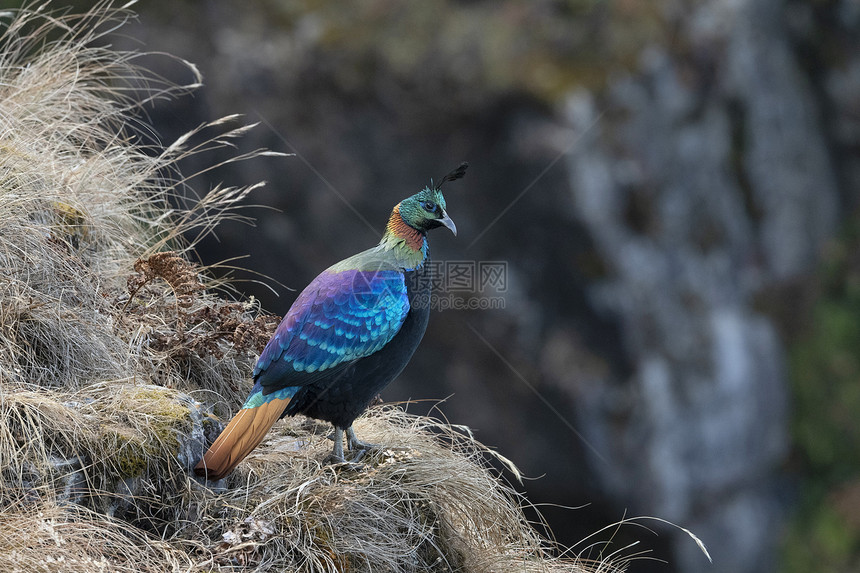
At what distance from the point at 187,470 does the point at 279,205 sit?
5.67 meters

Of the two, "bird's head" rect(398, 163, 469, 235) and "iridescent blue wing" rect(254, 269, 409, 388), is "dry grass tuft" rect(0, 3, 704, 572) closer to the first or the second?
"iridescent blue wing" rect(254, 269, 409, 388)

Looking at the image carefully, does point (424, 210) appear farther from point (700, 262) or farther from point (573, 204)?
point (700, 262)

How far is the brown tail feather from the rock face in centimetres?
533

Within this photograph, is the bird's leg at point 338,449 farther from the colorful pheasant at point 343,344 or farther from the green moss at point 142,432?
the green moss at point 142,432

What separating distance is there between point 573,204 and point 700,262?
1.64 metres

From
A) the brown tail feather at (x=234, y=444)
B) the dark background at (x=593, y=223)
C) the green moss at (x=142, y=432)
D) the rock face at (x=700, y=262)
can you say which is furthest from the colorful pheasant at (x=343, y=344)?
the rock face at (x=700, y=262)

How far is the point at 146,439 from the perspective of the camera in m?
2.88

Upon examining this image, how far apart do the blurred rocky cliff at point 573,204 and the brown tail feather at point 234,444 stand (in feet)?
16.7

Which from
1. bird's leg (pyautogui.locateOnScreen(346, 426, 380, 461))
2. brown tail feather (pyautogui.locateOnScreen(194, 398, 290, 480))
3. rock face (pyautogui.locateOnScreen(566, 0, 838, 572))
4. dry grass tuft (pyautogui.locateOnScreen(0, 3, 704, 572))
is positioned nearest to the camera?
dry grass tuft (pyautogui.locateOnScreen(0, 3, 704, 572))

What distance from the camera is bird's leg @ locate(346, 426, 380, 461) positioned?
3393mm

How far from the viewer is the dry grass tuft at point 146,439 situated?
2.73m

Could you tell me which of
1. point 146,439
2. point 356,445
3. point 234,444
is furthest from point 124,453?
point 356,445

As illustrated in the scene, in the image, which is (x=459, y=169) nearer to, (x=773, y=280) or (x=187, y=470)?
(x=187, y=470)

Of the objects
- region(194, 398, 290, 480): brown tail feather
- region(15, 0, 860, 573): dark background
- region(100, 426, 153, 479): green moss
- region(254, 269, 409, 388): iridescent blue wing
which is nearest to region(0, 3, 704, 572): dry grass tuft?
region(100, 426, 153, 479): green moss
